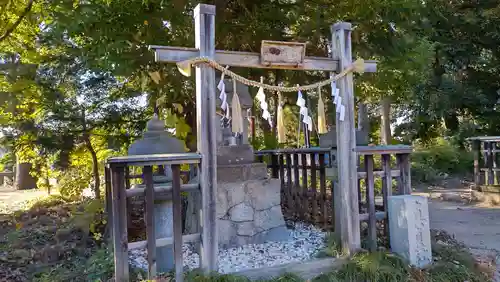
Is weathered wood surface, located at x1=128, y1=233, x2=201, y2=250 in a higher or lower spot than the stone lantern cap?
lower

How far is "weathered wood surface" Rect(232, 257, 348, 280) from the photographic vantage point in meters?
3.53

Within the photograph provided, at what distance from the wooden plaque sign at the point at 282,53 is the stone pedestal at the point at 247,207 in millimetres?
1583

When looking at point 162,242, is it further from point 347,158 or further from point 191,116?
point 191,116

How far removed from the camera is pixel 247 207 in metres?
4.89

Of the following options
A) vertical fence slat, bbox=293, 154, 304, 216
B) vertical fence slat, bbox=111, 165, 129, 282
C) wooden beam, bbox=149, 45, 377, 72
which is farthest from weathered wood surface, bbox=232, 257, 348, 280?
vertical fence slat, bbox=293, 154, 304, 216

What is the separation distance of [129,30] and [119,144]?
3083 millimetres

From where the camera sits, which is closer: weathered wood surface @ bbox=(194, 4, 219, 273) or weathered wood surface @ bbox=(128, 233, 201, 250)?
weathered wood surface @ bbox=(128, 233, 201, 250)

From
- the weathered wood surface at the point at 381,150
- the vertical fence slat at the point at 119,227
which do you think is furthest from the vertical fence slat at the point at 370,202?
the vertical fence slat at the point at 119,227

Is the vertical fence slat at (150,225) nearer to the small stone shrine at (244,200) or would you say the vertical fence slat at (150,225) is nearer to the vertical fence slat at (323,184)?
the small stone shrine at (244,200)

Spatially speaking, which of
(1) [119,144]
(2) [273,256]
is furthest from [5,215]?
(2) [273,256]

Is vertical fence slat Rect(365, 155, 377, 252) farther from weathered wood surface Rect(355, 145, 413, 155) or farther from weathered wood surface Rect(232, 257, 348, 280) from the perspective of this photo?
weathered wood surface Rect(232, 257, 348, 280)

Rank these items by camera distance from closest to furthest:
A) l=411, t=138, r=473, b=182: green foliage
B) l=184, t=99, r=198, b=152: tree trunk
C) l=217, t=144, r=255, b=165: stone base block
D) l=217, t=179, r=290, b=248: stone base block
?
1. l=217, t=179, r=290, b=248: stone base block
2. l=217, t=144, r=255, b=165: stone base block
3. l=184, t=99, r=198, b=152: tree trunk
4. l=411, t=138, r=473, b=182: green foliage

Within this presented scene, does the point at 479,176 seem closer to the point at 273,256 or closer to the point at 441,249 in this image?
the point at 441,249

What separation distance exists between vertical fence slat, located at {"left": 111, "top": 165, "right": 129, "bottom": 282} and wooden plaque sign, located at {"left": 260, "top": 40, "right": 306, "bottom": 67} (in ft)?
5.65
